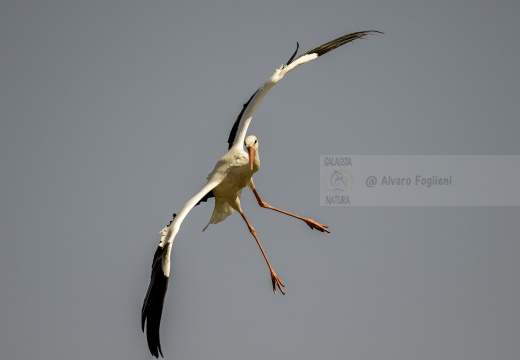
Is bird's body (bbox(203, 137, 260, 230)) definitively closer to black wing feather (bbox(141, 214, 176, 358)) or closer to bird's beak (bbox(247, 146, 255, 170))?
bird's beak (bbox(247, 146, 255, 170))

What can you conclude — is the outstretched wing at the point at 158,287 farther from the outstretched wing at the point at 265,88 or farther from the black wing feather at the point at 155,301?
the outstretched wing at the point at 265,88

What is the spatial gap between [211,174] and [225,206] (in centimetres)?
74

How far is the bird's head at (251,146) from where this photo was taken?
1509cm

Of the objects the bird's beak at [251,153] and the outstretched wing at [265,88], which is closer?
the bird's beak at [251,153]

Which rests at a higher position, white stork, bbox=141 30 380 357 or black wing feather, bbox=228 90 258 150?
black wing feather, bbox=228 90 258 150

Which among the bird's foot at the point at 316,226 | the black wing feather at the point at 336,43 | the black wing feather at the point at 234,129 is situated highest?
the black wing feather at the point at 336,43

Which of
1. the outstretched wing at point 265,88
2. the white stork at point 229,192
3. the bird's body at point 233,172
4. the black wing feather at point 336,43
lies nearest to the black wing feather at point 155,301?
the white stork at point 229,192

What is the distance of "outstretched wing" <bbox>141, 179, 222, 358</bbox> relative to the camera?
14367 millimetres

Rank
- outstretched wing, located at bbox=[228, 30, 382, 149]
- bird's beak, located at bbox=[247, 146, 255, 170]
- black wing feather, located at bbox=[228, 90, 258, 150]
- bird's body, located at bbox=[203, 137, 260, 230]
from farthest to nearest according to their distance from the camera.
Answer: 1. black wing feather, located at bbox=[228, 90, 258, 150]
2. outstretched wing, located at bbox=[228, 30, 382, 149]
3. bird's body, located at bbox=[203, 137, 260, 230]
4. bird's beak, located at bbox=[247, 146, 255, 170]

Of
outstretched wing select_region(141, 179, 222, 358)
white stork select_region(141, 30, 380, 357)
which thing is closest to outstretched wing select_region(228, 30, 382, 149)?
white stork select_region(141, 30, 380, 357)

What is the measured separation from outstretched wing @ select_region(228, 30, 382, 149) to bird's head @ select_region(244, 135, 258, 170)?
0.19m

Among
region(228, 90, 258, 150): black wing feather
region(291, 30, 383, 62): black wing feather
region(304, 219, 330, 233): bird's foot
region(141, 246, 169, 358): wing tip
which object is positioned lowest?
region(141, 246, 169, 358): wing tip

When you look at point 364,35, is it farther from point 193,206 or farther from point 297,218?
point 193,206

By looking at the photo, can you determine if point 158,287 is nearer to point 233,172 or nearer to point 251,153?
point 233,172
